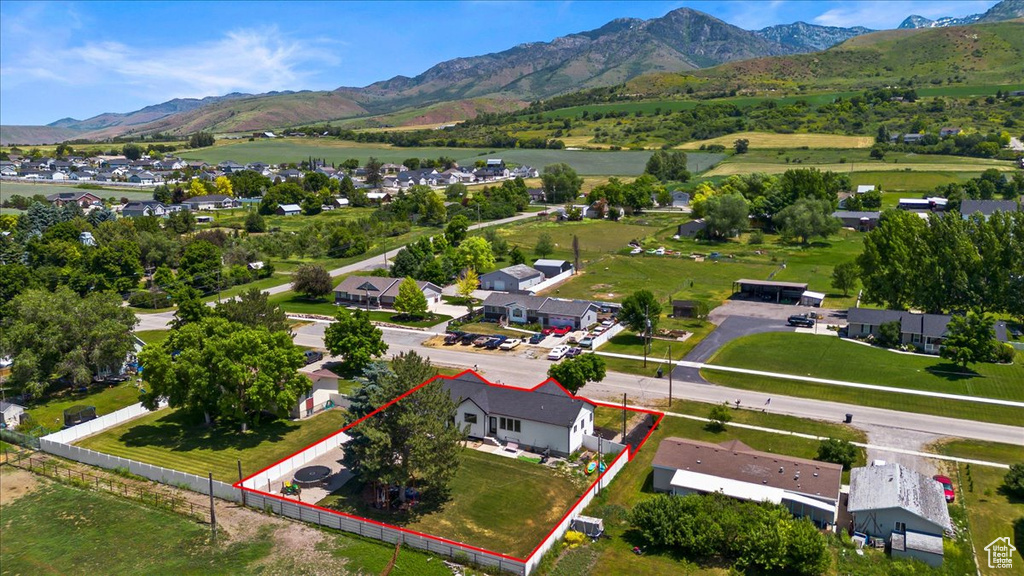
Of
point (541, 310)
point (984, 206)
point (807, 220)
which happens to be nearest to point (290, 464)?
point (541, 310)

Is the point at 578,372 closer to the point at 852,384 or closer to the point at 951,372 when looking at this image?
the point at 852,384

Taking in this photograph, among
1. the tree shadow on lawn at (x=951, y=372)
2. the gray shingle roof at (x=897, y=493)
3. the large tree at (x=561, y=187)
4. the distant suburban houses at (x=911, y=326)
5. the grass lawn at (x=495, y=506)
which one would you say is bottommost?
the grass lawn at (x=495, y=506)

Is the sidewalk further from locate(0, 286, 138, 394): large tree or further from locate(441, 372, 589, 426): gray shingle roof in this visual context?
locate(0, 286, 138, 394): large tree

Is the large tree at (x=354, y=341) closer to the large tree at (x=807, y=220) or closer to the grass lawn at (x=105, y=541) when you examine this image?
the grass lawn at (x=105, y=541)

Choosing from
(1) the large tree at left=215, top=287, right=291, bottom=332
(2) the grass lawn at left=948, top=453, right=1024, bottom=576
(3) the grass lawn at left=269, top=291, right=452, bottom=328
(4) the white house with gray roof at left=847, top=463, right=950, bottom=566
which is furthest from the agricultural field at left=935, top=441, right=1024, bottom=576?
(3) the grass lawn at left=269, top=291, right=452, bottom=328

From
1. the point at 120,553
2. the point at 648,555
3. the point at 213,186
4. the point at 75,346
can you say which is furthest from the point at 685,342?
the point at 213,186

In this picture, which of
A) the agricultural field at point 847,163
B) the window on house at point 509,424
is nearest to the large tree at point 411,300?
the window on house at point 509,424
